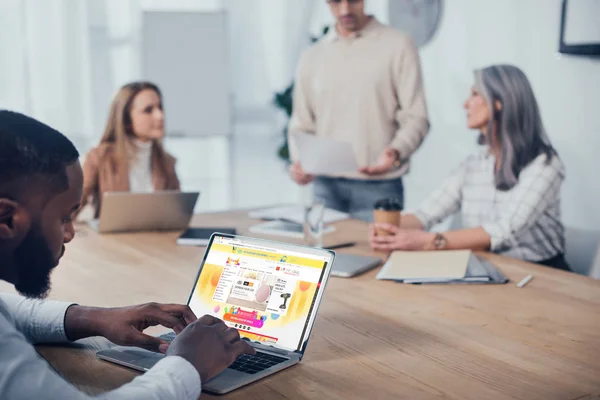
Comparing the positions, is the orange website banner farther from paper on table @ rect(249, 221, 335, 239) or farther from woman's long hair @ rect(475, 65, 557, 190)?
woman's long hair @ rect(475, 65, 557, 190)

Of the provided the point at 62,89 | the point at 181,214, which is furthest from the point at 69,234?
the point at 62,89

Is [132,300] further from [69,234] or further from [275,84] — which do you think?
[275,84]

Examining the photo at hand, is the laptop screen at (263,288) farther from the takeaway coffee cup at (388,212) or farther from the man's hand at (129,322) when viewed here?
the takeaway coffee cup at (388,212)

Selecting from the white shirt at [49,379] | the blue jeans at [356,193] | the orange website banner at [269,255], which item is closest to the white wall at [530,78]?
the blue jeans at [356,193]

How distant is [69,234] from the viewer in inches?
45.4

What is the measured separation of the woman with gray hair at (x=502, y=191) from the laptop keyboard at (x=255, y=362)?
955 mm

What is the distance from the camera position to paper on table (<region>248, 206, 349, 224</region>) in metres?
2.63

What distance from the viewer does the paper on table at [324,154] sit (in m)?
2.78

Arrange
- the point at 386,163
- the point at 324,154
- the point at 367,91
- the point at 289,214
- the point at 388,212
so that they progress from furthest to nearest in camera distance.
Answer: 1. the point at 367,91
2. the point at 386,163
3. the point at 324,154
4. the point at 289,214
5. the point at 388,212

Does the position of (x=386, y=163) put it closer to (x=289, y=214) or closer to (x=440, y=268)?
(x=289, y=214)

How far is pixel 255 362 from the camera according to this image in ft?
4.13

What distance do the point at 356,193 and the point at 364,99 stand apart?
439 mm

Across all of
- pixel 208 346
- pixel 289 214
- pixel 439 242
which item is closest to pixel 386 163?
pixel 289 214

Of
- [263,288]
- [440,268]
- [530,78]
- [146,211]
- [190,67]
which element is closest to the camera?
[263,288]
